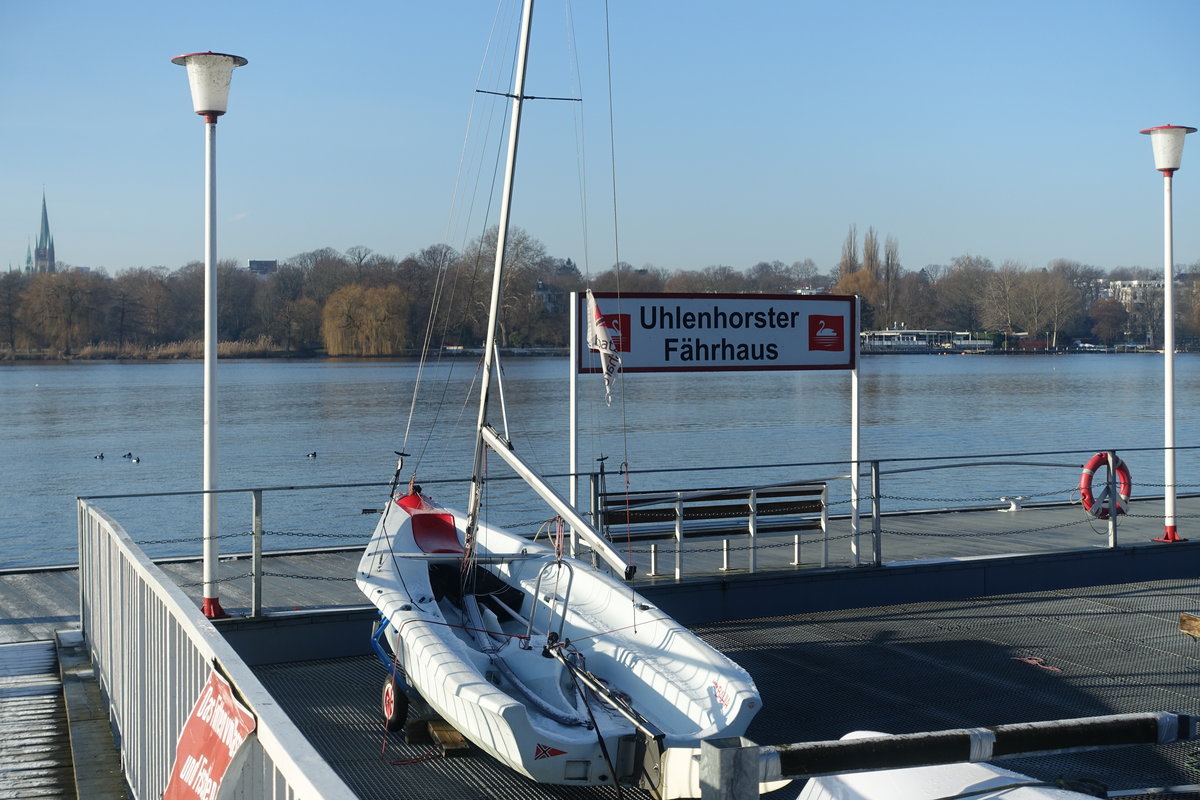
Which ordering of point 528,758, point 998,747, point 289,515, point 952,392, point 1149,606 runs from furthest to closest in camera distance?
1. point 952,392
2. point 289,515
3. point 1149,606
4. point 528,758
5. point 998,747

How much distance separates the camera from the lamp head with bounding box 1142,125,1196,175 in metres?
13.4

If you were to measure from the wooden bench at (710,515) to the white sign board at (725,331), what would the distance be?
1.24 metres

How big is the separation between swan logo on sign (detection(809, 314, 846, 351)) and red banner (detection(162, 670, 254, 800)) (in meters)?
9.02

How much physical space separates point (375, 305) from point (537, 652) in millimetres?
77141

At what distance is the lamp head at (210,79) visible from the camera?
9500 mm

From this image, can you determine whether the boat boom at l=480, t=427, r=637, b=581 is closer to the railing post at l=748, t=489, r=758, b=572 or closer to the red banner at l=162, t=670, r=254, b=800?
the railing post at l=748, t=489, r=758, b=572

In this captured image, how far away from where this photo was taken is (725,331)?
11641mm

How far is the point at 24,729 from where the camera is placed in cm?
650

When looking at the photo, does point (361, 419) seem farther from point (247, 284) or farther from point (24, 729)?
point (247, 284)

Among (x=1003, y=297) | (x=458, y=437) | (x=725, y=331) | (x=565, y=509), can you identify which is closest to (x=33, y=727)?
(x=565, y=509)

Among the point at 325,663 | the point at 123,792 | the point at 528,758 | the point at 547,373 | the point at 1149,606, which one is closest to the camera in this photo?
the point at 123,792

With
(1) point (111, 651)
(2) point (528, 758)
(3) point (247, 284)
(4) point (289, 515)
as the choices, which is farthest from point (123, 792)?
(3) point (247, 284)

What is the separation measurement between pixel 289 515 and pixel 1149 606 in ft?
71.6

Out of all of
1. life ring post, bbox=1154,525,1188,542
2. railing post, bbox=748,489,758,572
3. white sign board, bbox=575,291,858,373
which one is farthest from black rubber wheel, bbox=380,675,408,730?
life ring post, bbox=1154,525,1188,542
